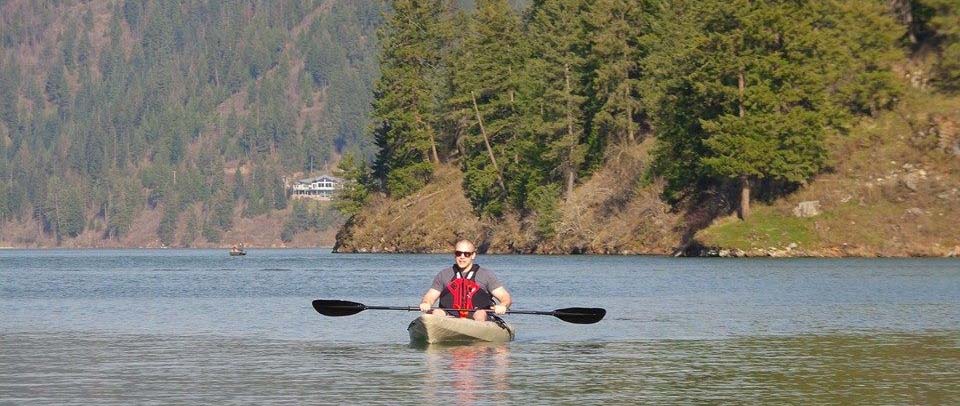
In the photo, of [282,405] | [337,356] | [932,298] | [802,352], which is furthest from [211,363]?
[932,298]

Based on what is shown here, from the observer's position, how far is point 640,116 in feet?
Answer: 435

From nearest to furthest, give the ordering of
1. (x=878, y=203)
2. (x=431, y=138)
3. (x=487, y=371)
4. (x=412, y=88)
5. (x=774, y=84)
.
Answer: (x=487, y=371)
(x=878, y=203)
(x=774, y=84)
(x=412, y=88)
(x=431, y=138)

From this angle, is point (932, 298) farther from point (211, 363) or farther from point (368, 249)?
point (368, 249)

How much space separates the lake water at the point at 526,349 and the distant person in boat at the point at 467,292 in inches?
37.4

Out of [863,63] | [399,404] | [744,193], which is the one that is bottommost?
[399,404]

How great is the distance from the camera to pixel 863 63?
109500 mm

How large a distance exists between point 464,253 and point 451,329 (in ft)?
6.94

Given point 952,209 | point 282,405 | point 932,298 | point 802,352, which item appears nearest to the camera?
point 282,405

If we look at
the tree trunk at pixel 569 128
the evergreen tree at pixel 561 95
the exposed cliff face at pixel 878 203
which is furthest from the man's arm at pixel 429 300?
the tree trunk at pixel 569 128

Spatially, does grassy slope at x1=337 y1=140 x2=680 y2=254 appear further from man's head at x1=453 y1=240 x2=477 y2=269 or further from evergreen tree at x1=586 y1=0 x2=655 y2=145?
man's head at x1=453 y1=240 x2=477 y2=269

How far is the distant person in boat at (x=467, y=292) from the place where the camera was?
36.3 metres

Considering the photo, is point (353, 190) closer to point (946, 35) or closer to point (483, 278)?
point (946, 35)

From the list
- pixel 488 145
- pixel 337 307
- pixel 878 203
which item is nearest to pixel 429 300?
pixel 337 307

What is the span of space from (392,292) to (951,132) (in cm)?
5004
